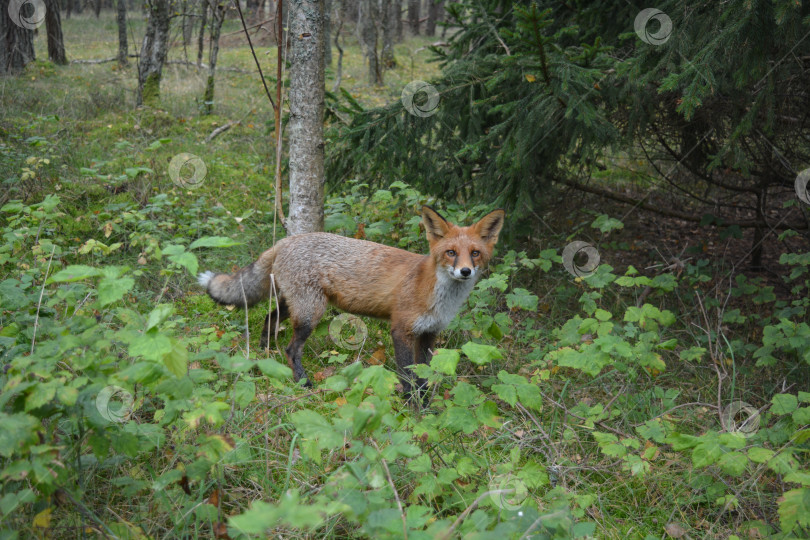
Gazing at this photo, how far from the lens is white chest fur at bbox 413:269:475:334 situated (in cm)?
449

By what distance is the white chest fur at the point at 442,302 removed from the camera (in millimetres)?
4492

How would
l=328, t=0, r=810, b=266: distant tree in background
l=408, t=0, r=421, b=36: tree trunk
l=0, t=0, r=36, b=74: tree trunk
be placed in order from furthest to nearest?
l=408, t=0, r=421, b=36: tree trunk → l=0, t=0, r=36, b=74: tree trunk → l=328, t=0, r=810, b=266: distant tree in background

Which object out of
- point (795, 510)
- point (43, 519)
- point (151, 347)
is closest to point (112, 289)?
point (151, 347)

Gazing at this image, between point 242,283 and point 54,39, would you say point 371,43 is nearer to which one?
point 54,39

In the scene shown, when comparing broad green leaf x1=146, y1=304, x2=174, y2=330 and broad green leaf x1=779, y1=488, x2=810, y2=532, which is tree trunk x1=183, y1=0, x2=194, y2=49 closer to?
broad green leaf x1=146, y1=304, x2=174, y2=330

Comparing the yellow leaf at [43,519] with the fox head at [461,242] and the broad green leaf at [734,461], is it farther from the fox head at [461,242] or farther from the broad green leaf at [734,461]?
the broad green leaf at [734,461]

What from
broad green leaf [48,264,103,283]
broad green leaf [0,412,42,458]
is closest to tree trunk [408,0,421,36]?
broad green leaf [48,264,103,283]

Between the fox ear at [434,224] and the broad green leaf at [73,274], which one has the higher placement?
the broad green leaf at [73,274]

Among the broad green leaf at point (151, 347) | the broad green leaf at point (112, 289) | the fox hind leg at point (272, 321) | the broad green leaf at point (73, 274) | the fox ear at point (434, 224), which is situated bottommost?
the fox hind leg at point (272, 321)

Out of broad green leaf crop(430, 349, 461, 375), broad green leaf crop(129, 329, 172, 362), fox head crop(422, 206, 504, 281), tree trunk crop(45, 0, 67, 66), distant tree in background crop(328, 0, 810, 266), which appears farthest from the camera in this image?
tree trunk crop(45, 0, 67, 66)

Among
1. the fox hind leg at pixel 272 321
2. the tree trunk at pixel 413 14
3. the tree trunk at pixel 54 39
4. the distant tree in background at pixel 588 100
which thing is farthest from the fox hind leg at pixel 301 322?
the tree trunk at pixel 413 14

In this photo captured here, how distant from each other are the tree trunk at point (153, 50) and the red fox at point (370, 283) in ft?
24.4

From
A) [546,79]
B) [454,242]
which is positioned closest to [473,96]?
[546,79]

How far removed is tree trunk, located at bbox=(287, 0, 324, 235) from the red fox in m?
0.62
